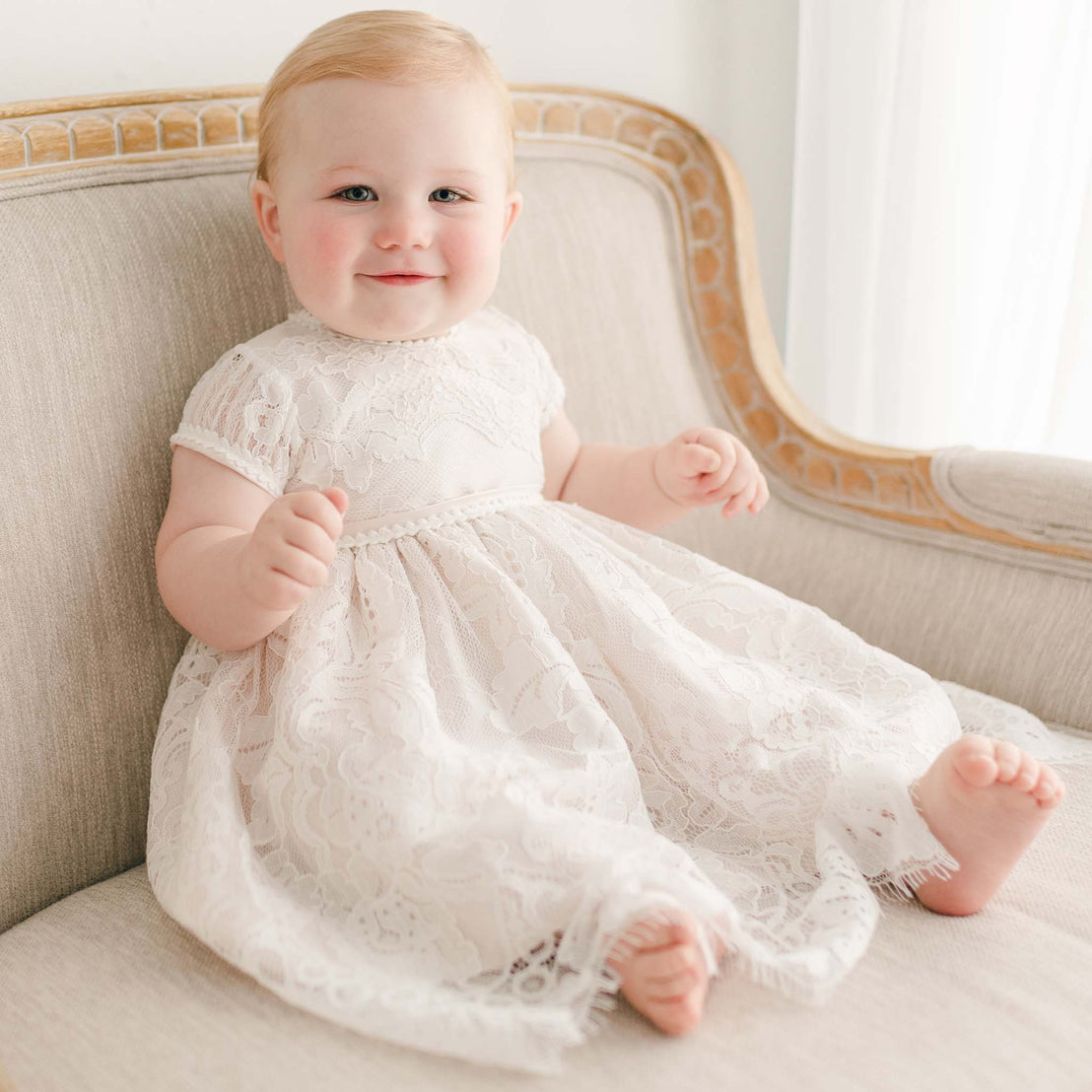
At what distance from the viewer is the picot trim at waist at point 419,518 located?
0.99 meters

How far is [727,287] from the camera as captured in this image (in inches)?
56.1

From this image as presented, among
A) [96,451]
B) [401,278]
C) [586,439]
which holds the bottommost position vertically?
[586,439]

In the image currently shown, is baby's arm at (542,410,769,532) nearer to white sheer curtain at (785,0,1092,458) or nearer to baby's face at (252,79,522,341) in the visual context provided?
baby's face at (252,79,522,341)

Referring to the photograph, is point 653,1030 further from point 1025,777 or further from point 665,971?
point 1025,777

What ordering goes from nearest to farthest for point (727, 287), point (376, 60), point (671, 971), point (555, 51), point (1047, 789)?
1. point (671, 971)
2. point (1047, 789)
3. point (376, 60)
4. point (727, 287)
5. point (555, 51)

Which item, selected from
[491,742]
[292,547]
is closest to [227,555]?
[292,547]

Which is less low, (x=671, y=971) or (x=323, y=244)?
(x=323, y=244)

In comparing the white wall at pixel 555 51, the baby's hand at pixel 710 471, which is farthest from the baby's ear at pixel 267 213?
the baby's hand at pixel 710 471

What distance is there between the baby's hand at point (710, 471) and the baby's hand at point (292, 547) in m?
0.37

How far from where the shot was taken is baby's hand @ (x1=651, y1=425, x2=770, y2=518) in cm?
109

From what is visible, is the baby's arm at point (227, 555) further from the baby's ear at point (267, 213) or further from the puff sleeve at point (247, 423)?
the baby's ear at point (267, 213)

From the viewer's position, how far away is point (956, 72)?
4.97 feet

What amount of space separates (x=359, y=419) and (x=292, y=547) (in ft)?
0.63

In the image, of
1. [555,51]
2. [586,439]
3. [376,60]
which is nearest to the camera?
[376,60]
